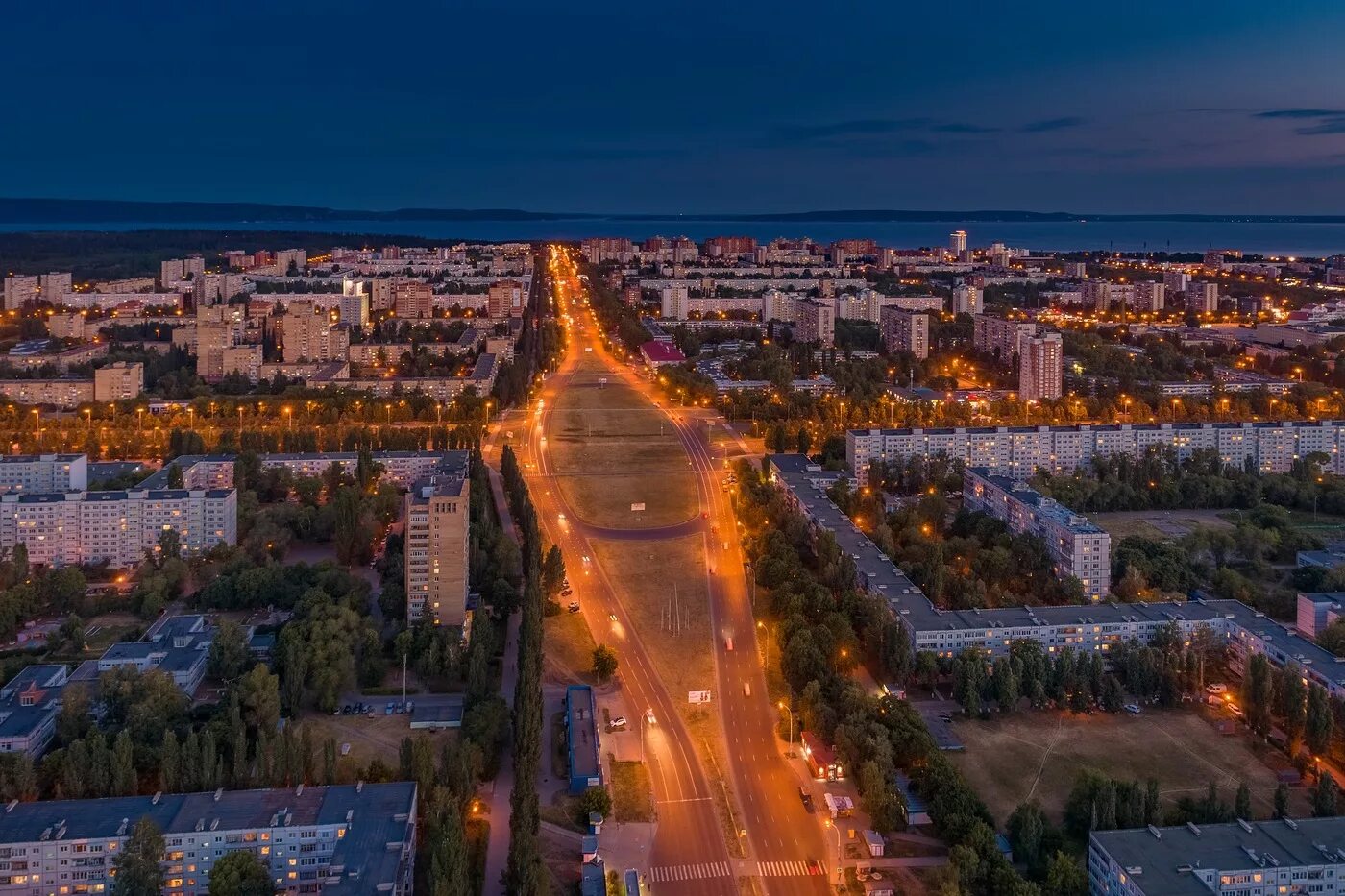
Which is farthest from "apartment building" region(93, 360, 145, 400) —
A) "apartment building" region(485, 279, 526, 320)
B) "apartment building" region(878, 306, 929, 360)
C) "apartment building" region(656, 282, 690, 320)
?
"apartment building" region(878, 306, 929, 360)

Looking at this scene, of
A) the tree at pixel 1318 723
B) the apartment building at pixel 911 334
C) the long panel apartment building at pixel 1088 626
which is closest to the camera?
the tree at pixel 1318 723

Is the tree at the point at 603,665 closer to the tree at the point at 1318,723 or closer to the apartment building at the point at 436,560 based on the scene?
the apartment building at the point at 436,560

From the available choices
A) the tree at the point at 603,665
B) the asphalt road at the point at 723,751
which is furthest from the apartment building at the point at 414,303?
the tree at the point at 603,665

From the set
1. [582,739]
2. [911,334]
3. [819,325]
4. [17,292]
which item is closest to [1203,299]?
[911,334]

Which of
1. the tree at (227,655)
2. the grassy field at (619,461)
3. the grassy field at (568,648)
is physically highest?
the grassy field at (619,461)

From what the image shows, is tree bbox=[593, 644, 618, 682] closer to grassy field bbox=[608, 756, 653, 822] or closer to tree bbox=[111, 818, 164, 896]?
grassy field bbox=[608, 756, 653, 822]

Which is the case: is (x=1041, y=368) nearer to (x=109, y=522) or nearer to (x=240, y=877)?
(x=109, y=522)
